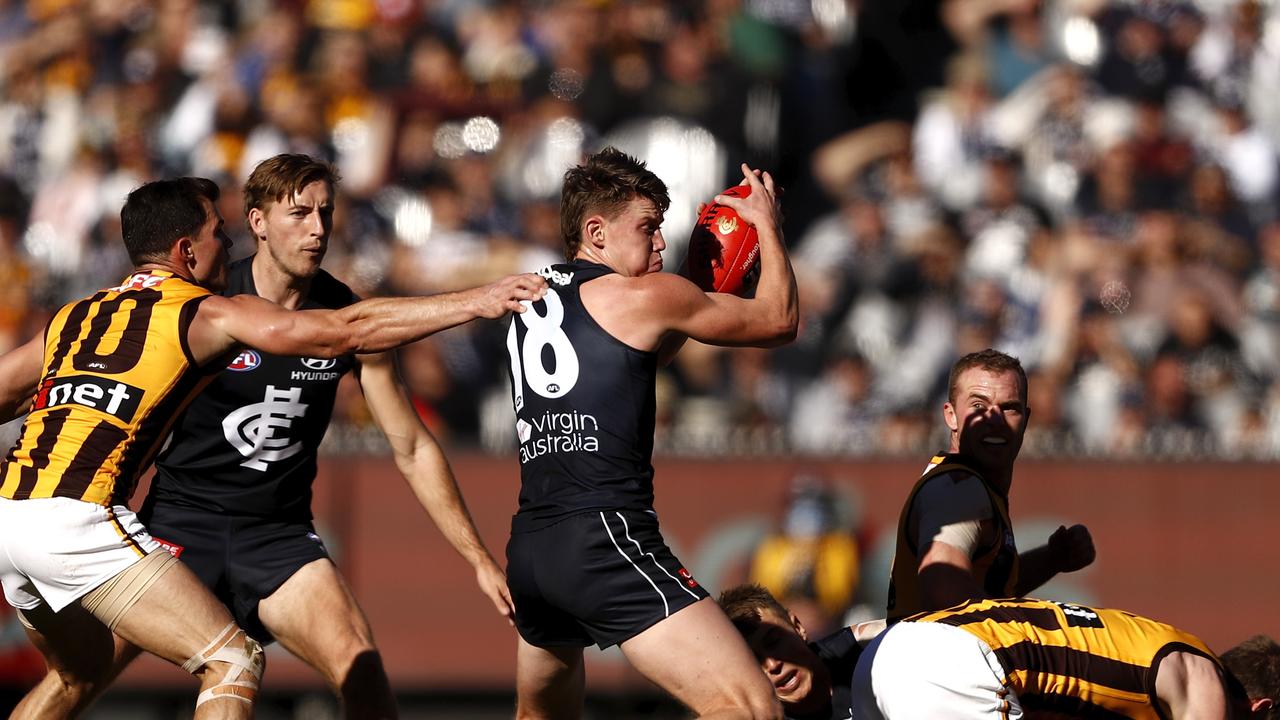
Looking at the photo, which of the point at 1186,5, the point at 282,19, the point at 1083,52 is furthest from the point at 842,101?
the point at 282,19

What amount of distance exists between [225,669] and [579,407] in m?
1.58

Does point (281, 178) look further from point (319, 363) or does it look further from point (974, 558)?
point (974, 558)

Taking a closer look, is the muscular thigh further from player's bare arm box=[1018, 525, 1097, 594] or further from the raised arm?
player's bare arm box=[1018, 525, 1097, 594]

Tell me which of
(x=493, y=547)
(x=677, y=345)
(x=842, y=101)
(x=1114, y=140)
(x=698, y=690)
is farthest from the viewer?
(x=842, y=101)

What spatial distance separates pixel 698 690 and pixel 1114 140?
9337 mm

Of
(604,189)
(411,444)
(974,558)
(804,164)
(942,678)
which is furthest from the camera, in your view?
(804,164)

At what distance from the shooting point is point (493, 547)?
11281 mm

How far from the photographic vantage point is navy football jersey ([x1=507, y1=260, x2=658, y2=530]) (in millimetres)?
Answer: 5836

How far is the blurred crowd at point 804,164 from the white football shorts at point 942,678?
5.81m

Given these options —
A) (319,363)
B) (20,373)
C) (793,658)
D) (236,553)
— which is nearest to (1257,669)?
(793,658)

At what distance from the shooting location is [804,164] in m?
14.3

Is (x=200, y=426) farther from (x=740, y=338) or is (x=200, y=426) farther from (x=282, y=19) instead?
(x=282, y=19)

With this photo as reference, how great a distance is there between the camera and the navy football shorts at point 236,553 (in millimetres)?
6992

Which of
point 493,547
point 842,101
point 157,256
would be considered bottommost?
point 493,547
